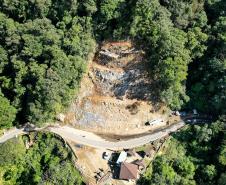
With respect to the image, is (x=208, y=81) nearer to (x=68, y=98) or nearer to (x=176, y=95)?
(x=176, y=95)

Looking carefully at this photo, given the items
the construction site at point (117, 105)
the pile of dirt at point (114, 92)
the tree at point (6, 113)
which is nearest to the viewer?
the tree at point (6, 113)

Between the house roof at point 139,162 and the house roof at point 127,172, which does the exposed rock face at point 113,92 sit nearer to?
the house roof at point 139,162

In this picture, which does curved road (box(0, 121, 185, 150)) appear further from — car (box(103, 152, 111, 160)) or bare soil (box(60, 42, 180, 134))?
car (box(103, 152, 111, 160))

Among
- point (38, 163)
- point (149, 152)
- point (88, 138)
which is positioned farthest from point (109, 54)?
point (38, 163)

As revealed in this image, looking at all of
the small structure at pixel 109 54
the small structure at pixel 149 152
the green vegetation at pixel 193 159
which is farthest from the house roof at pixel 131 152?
the small structure at pixel 109 54

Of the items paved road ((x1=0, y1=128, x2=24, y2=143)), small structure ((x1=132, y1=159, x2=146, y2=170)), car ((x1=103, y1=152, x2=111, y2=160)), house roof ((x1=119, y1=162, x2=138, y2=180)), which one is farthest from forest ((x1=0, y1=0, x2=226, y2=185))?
car ((x1=103, y1=152, x2=111, y2=160))

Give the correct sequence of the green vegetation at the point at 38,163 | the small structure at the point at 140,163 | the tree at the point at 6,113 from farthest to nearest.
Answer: the tree at the point at 6,113, the small structure at the point at 140,163, the green vegetation at the point at 38,163

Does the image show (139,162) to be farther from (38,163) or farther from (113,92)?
(38,163)

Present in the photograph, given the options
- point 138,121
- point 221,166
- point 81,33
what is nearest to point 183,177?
point 221,166
